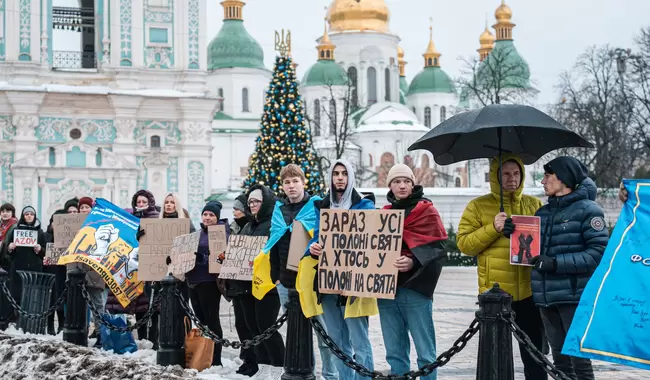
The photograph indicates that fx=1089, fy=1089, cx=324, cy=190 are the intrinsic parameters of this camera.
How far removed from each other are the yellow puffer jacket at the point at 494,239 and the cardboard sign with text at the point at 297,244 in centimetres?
125

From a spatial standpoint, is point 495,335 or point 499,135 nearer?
point 495,335

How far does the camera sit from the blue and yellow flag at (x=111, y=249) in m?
11.2

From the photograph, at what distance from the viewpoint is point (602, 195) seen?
38875 mm

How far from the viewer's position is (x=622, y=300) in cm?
612

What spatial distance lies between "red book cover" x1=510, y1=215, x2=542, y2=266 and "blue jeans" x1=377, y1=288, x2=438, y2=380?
0.72 meters

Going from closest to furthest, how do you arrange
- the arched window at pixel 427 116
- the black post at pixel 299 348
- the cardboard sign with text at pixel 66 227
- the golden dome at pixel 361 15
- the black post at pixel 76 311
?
the black post at pixel 299 348
the black post at pixel 76 311
the cardboard sign with text at pixel 66 227
the golden dome at pixel 361 15
the arched window at pixel 427 116

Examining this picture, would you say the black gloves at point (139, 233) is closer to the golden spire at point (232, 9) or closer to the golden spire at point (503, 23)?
the golden spire at point (232, 9)

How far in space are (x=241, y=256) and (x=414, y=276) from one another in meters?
2.36

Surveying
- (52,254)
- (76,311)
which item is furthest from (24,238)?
(76,311)

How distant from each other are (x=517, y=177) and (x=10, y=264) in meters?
8.09

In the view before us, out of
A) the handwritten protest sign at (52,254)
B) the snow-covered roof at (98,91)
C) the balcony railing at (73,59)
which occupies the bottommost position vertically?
the handwritten protest sign at (52,254)

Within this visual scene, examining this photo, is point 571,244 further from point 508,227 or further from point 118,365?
point 118,365

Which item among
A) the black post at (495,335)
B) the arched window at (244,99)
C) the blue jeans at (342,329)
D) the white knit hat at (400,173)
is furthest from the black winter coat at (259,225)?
the arched window at (244,99)

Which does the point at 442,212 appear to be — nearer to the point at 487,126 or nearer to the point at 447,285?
the point at 447,285
